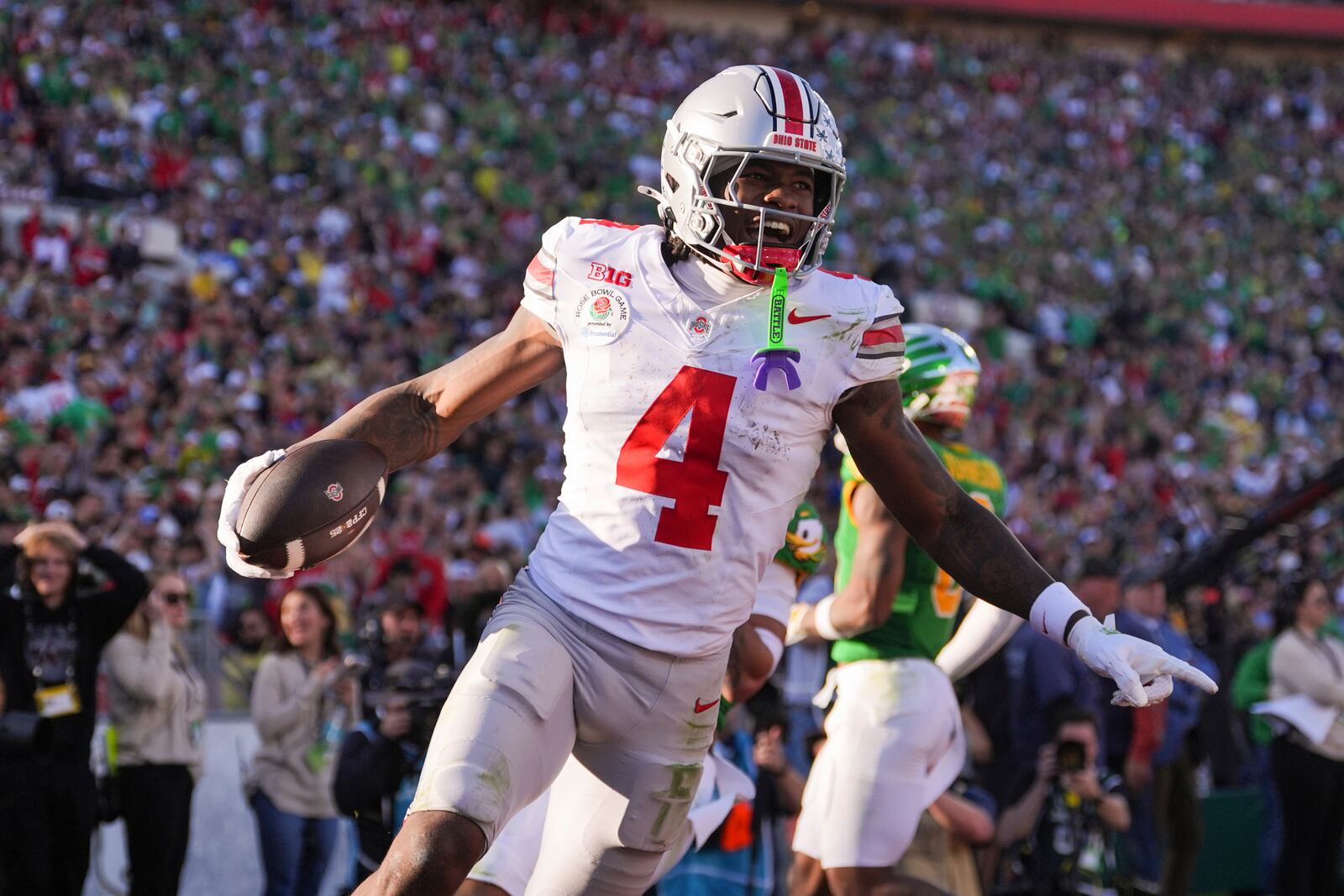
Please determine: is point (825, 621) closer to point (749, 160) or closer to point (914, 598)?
point (914, 598)

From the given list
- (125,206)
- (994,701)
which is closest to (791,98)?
(994,701)

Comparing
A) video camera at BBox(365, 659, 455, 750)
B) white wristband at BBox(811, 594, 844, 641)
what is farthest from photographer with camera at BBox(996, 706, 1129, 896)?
video camera at BBox(365, 659, 455, 750)

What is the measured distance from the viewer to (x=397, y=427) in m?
3.41

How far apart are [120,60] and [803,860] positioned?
1420cm

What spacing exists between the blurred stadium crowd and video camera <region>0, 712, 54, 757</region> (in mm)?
1476

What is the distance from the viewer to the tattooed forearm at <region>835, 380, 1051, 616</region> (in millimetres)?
3463

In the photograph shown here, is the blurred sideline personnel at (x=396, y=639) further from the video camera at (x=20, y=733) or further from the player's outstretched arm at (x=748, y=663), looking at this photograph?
the player's outstretched arm at (x=748, y=663)

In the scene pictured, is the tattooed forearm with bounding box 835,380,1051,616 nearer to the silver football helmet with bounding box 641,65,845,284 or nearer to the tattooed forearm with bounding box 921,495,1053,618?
the tattooed forearm with bounding box 921,495,1053,618

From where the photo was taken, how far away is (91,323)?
12609 mm

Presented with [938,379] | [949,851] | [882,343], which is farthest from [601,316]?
[949,851]

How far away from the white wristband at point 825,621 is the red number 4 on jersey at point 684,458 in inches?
60.6

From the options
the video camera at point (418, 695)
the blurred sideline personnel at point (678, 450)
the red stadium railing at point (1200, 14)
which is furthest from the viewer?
the red stadium railing at point (1200, 14)

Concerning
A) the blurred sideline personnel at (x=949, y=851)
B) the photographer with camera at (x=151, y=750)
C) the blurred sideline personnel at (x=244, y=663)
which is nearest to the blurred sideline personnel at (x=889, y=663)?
the blurred sideline personnel at (x=949, y=851)

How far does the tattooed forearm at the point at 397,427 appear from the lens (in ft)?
11.0
